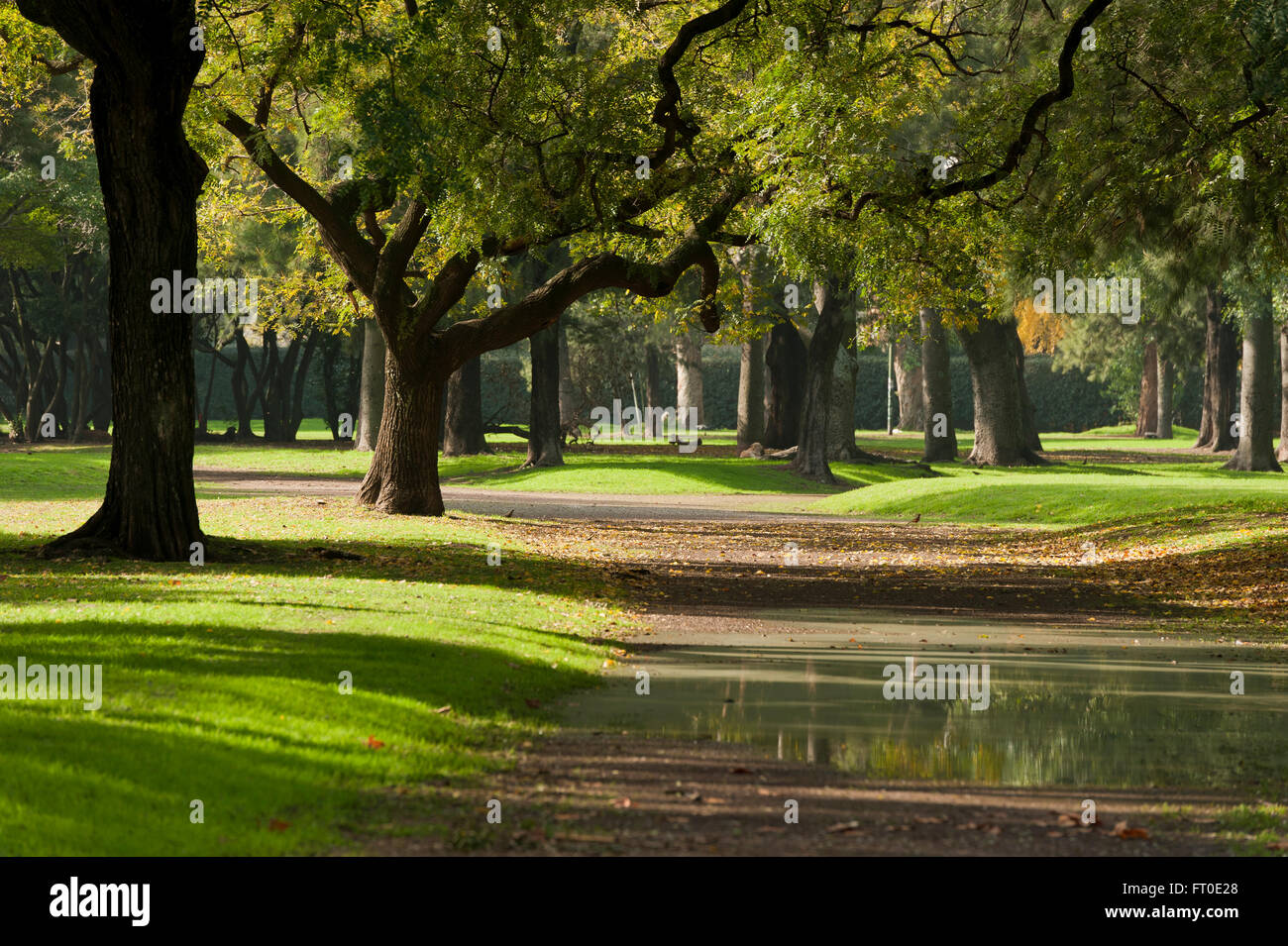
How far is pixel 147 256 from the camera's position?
50.5ft

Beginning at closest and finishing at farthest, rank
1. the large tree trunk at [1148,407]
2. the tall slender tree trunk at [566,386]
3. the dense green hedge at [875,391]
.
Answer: the tall slender tree trunk at [566,386] → the large tree trunk at [1148,407] → the dense green hedge at [875,391]

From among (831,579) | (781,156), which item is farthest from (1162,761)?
(781,156)

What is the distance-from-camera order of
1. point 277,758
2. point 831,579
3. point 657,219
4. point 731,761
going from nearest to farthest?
point 277,758, point 731,761, point 831,579, point 657,219

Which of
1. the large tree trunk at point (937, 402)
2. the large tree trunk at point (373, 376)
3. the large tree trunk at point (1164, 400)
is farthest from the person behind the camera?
the large tree trunk at point (1164, 400)

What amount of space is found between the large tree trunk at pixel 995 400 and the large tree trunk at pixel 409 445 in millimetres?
20900

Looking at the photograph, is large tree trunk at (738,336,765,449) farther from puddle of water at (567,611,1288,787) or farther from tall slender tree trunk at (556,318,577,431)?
puddle of water at (567,611,1288,787)

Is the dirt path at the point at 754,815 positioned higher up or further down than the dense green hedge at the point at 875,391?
further down

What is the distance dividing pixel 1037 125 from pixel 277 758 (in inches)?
652

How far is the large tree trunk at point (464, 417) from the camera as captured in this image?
42438 millimetres

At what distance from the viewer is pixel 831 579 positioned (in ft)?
56.0

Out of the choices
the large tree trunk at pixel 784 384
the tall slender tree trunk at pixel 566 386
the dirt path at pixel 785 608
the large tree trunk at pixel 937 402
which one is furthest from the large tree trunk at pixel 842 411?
the tall slender tree trunk at pixel 566 386

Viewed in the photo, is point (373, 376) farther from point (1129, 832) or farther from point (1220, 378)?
point (1129, 832)

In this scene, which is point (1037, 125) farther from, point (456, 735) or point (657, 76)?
point (456, 735)

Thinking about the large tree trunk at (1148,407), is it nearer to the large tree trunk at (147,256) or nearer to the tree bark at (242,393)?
the tree bark at (242,393)
